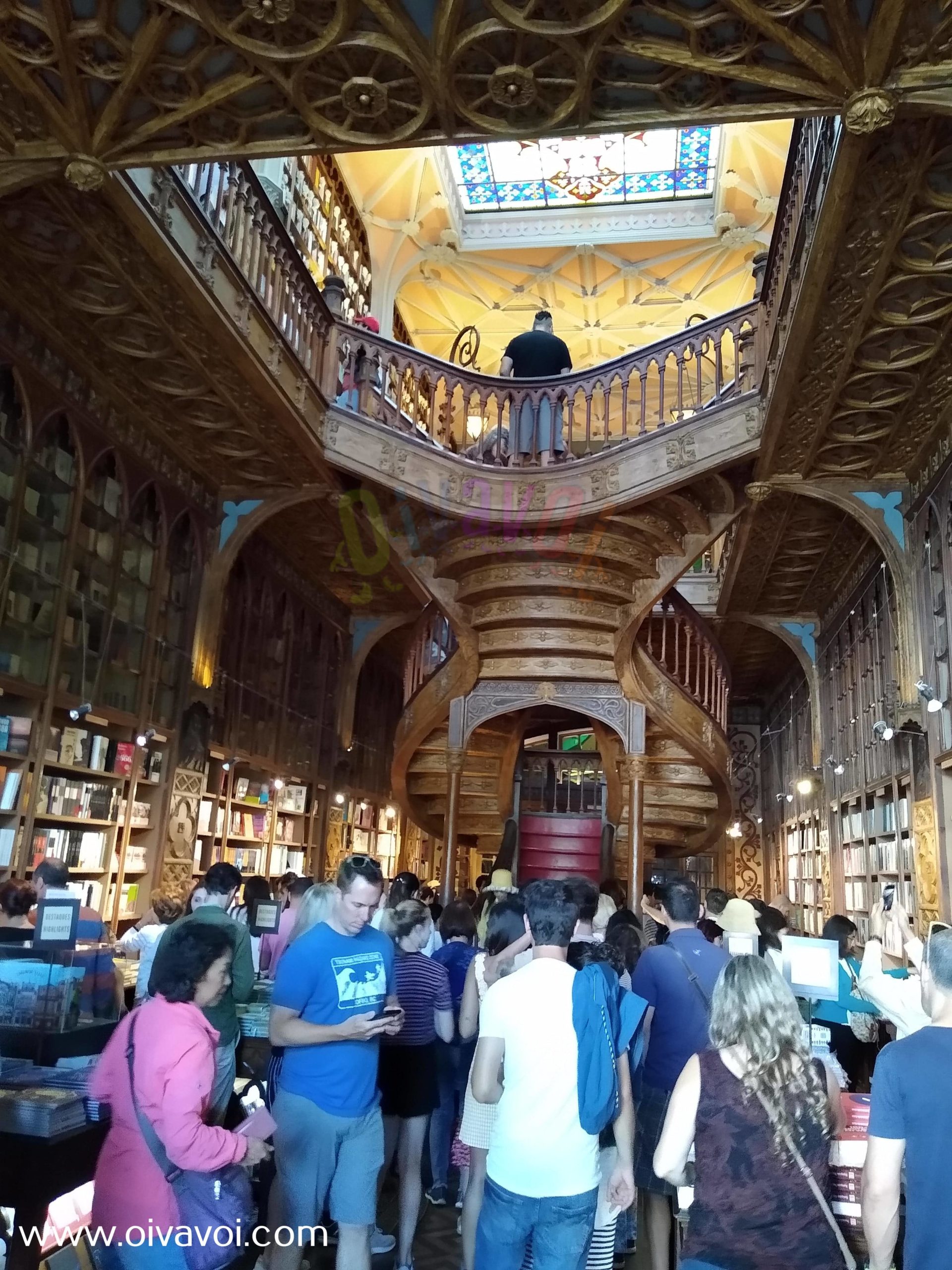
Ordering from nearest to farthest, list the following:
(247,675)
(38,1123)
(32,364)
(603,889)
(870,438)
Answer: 1. (38,1123)
2. (32,364)
3. (870,438)
4. (603,889)
5. (247,675)

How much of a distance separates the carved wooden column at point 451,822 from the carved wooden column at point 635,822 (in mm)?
1496

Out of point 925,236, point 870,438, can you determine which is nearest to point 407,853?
point 870,438

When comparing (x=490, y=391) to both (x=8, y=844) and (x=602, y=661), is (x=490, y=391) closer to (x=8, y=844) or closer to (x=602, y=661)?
(x=602, y=661)

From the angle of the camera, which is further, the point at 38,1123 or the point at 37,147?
the point at 37,147

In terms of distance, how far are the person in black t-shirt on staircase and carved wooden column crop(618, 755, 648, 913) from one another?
8.89 ft

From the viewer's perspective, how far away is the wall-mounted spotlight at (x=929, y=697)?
229 inches

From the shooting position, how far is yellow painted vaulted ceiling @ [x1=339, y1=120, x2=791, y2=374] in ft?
40.4

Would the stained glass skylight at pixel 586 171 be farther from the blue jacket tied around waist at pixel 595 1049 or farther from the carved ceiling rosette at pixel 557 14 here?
the blue jacket tied around waist at pixel 595 1049

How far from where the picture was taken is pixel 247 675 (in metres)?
8.88

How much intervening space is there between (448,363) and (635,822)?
4143mm

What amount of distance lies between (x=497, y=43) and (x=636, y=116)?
635 mm

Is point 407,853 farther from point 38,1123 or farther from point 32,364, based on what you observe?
point 38,1123

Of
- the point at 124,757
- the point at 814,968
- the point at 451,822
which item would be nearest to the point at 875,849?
the point at 451,822

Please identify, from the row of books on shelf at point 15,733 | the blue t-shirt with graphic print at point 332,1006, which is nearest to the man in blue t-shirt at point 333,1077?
the blue t-shirt with graphic print at point 332,1006
